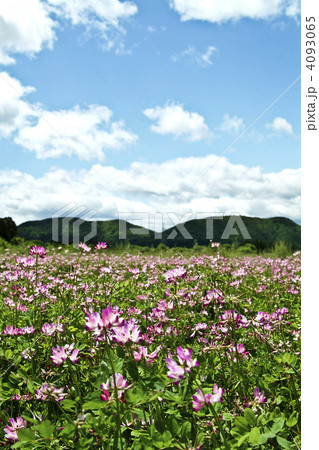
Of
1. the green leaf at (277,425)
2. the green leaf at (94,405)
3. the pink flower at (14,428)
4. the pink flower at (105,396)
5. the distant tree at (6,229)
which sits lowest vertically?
the pink flower at (14,428)

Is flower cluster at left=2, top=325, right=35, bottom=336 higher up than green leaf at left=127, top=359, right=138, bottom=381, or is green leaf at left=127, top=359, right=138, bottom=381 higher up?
green leaf at left=127, top=359, right=138, bottom=381

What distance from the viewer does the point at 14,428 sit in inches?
65.0

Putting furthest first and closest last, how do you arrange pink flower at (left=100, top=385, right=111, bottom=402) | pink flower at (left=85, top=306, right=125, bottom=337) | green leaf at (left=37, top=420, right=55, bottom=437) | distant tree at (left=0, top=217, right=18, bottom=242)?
distant tree at (left=0, top=217, right=18, bottom=242) < green leaf at (left=37, top=420, right=55, bottom=437) < pink flower at (left=100, top=385, right=111, bottom=402) < pink flower at (left=85, top=306, right=125, bottom=337)

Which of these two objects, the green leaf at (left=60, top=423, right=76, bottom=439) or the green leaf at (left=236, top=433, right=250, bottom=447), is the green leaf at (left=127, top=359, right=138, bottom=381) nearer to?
the green leaf at (left=60, top=423, right=76, bottom=439)

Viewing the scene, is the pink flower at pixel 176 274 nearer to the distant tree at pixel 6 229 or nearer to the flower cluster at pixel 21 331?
the flower cluster at pixel 21 331

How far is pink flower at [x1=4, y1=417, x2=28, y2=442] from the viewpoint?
161 cm

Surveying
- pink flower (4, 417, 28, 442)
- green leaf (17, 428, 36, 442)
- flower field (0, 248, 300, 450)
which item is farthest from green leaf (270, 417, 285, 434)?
pink flower (4, 417, 28, 442)

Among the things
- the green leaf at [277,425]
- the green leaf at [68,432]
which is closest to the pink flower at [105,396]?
the green leaf at [68,432]

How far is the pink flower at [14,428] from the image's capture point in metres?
1.61

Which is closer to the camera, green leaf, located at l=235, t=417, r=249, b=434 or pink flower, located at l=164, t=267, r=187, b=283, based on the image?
green leaf, located at l=235, t=417, r=249, b=434

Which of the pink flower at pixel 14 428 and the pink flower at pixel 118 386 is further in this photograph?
the pink flower at pixel 14 428
